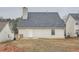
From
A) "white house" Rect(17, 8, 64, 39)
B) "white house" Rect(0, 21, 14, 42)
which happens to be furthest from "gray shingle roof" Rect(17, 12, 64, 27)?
"white house" Rect(0, 21, 14, 42)

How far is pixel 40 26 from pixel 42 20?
0.24 ft

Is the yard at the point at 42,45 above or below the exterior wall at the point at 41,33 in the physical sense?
below

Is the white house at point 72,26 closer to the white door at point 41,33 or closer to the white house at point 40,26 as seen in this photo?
the white house at point 40,26

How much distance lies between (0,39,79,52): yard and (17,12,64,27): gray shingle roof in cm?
17

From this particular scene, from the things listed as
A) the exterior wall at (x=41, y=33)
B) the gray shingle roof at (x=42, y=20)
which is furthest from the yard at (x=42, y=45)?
the gray shingle roof at (x=42, y=20)

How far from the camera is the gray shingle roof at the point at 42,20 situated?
6.63ft

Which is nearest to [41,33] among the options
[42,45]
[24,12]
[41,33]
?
[41,33]

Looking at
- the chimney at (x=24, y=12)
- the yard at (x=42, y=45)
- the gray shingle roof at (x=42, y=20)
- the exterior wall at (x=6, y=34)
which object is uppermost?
the chimney at (x=24, y=12)

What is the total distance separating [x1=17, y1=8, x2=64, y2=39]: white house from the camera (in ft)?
6.59

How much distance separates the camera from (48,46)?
2.02 m

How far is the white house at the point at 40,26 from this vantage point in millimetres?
2010
